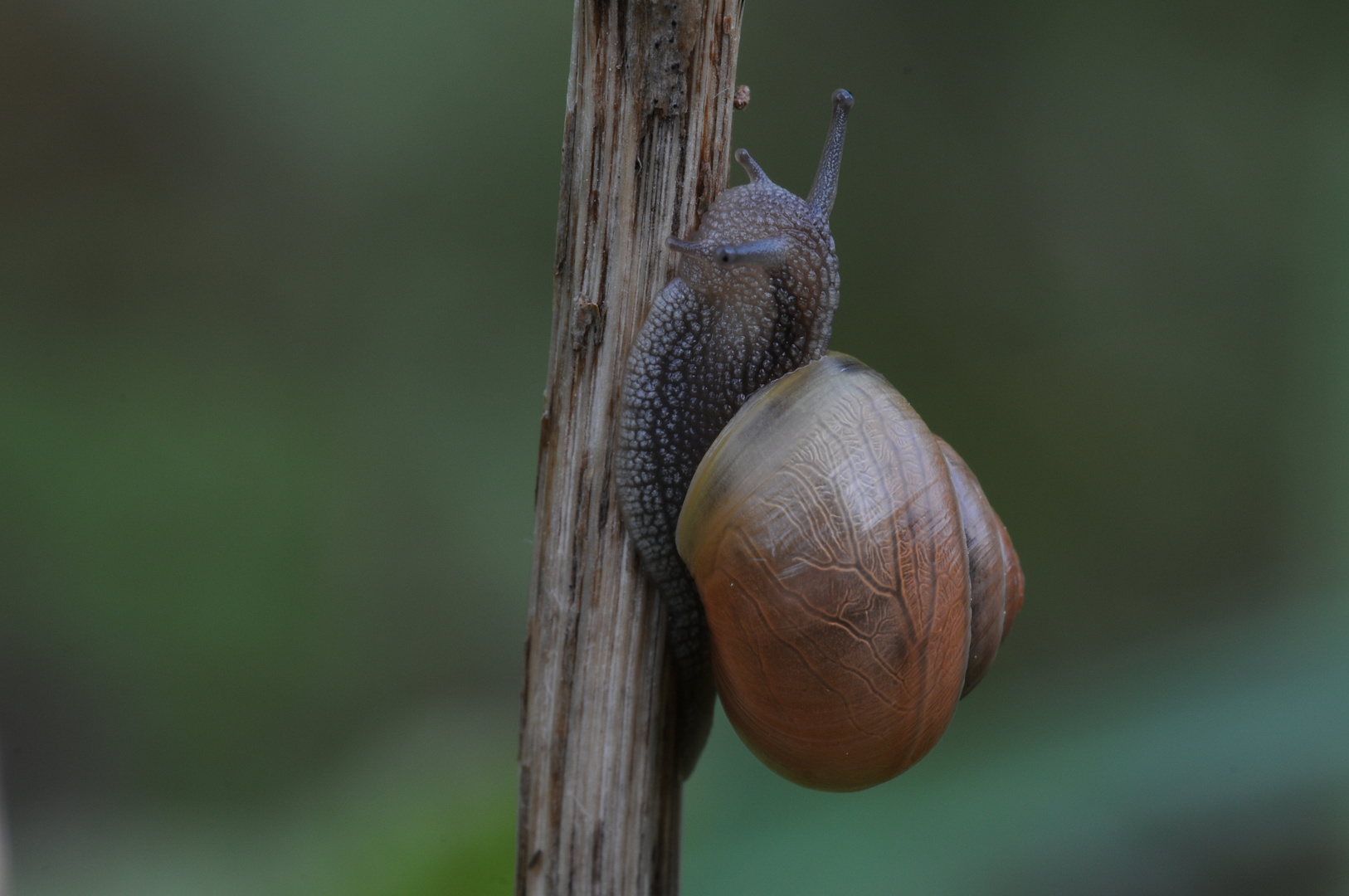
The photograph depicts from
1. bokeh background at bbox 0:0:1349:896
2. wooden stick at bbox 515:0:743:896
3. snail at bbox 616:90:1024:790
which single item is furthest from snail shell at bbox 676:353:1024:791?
bokeh background at bbox 0:0:1349:896

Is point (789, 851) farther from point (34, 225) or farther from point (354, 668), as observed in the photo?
point (34, 225)

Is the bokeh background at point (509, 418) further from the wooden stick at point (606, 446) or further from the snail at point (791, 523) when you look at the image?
the snail at point (791, 523)

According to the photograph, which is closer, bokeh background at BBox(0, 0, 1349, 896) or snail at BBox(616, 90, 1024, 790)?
snail at BBox(616, 90, 1024, 790)

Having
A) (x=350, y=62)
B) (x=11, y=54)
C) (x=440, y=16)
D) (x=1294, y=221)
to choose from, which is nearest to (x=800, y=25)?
(x=440, y=16)

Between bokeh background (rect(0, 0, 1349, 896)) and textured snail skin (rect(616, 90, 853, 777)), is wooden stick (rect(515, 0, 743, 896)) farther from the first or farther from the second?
bokeh background (rect(0, 0, 1349, 896))

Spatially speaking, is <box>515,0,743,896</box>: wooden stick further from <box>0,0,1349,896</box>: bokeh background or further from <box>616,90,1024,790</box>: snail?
<box>0,0,1349,896</box>: bokeh background

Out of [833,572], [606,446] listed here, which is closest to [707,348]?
[606,446]


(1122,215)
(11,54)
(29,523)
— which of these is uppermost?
(11,54)
